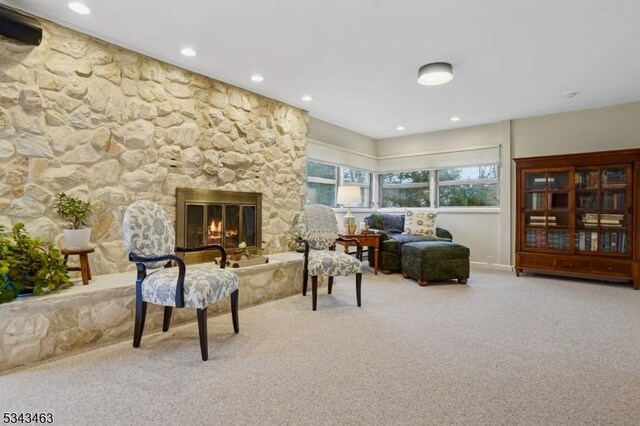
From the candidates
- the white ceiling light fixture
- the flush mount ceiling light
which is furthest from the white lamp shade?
the white ceiling light fixture

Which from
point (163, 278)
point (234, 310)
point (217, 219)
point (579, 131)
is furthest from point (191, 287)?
point (579, 131)

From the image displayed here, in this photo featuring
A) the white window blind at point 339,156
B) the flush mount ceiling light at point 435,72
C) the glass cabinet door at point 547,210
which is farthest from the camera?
the white window blind at point 339,156

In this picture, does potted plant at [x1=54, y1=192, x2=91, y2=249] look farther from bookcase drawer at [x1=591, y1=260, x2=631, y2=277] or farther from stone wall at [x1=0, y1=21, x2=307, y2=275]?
bookcase drawer at [x1=591, y1=260, x2=631, y2=277]

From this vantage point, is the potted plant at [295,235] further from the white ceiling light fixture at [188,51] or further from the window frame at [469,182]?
the window frame at [469,182]

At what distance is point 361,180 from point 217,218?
3.46 metres

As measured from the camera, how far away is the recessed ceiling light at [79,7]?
2344mm

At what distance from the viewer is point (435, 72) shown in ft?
10.6

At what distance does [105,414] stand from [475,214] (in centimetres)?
549

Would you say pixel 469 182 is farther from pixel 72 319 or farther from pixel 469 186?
pixel 72 319

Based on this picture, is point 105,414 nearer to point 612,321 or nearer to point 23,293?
point 23,293

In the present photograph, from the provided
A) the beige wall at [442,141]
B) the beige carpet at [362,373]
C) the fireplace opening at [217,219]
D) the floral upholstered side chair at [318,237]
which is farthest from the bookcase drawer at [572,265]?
the fireplace opening at [217,219]

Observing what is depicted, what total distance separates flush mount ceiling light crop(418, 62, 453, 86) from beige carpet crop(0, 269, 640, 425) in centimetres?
224

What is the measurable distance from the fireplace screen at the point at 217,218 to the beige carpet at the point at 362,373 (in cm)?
94

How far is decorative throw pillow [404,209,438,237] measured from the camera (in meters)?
5.48
